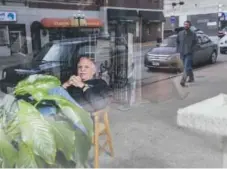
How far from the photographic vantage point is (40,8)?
2.97 m

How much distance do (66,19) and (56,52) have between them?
0.52 meters

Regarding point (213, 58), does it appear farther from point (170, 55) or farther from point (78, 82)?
point (78, 82)

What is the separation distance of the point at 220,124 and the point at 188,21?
519cm

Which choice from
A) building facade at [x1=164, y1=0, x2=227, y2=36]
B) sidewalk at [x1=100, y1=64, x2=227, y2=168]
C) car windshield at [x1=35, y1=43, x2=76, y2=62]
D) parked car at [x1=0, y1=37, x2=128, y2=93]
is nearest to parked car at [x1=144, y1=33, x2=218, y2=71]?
building facade at [x1=164, y1=0, x2=227, y2=36]

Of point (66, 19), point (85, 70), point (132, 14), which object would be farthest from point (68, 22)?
point (132, 14)

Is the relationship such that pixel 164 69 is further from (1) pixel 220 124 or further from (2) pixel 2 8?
(1) pixel 220 124

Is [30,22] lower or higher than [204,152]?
higher

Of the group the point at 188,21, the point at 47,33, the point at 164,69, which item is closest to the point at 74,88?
the point at 47,33

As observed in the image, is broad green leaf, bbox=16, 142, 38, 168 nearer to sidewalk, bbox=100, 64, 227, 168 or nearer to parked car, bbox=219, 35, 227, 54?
sidewalk, bbox=100, 64, 227, 168

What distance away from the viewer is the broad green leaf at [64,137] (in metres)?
1.60

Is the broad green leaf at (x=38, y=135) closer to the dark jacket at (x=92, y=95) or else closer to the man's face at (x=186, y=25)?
the dark jacket at (x=92, y=95)

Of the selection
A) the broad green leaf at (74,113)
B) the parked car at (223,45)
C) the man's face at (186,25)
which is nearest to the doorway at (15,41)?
the broad green leaf at (74,113)

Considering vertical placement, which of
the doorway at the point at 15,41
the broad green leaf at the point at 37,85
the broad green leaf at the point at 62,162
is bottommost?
the broad green leaf at the point at 62,162

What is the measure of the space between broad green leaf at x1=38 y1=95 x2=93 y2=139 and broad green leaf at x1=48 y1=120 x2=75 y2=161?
0.19 feet
